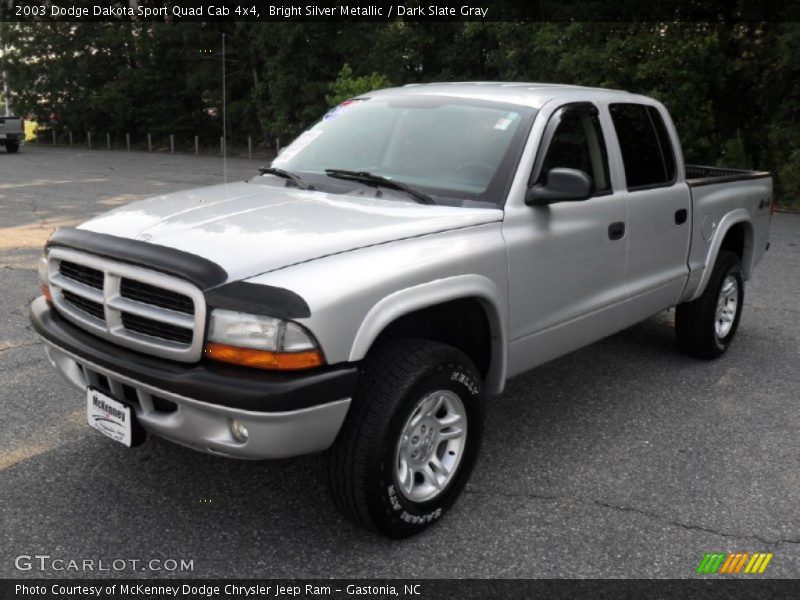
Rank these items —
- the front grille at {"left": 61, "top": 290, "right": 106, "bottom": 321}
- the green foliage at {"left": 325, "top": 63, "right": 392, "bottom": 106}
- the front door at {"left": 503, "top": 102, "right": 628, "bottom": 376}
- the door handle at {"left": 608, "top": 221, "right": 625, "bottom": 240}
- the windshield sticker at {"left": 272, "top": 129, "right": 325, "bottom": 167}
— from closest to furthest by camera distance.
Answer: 1. the front grille at {"left": 61, "top": 290, "right": 106, "bottom": 321}
2. the front door at {"left": 503, "top": 102, "right": 628, "bottom": 376}
3. the door handle at {"left": 608, "top": 221, "right": 625, "bottom": 240}
4. the windshield sticker at {"left": 272, "top": 129, "right": 325, "bottom": 167}
5. the green foliage at {"left": 325, "top": 63, "right": 392, "bottom": 106}

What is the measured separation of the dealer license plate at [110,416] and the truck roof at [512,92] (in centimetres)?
231

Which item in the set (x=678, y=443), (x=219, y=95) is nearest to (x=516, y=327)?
(x=678, y=443)

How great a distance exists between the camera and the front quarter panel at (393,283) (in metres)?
2.77

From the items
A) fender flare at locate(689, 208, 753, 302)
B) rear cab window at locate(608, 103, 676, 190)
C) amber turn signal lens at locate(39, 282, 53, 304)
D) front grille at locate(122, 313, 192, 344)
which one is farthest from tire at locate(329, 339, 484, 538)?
fender flare at locate(689, 208, 753, 302)

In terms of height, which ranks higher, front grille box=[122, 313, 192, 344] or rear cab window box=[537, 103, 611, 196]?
rear cab window box=[537, 103, 611, 196]

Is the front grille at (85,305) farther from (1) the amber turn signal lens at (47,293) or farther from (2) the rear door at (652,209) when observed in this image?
(2) the rear door at (652,209)

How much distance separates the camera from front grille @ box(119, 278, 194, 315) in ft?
9.29

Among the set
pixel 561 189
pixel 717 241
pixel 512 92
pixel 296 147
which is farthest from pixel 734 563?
pixel 296 147

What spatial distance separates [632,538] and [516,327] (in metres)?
1.00

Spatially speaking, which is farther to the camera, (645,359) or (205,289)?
(645,359)

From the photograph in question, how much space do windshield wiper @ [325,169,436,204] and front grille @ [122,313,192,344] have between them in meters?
1.28

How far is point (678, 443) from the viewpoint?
416cm

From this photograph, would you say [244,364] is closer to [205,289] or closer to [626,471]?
[205,289]

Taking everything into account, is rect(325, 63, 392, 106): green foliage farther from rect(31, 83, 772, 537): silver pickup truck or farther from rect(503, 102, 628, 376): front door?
rect(503, 102, 628, 376): front door
